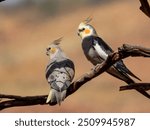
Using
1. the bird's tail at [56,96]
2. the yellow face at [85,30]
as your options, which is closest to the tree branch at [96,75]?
the bird's tail at [56,96]

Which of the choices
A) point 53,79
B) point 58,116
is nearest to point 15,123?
point 58,116

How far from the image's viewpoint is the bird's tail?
1.35m

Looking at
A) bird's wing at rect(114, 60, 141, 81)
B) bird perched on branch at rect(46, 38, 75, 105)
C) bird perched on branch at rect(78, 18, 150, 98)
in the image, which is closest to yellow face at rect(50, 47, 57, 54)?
bird perched on branch at rect(46, 38, 75, 105)

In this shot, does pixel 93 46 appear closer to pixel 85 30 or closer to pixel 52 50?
→ pixel 85 30

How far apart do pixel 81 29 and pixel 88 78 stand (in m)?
0.47

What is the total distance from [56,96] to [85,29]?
0.37 meters

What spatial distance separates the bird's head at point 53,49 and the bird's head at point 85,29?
11 centimetres

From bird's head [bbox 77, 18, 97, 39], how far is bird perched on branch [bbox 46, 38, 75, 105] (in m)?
0.11

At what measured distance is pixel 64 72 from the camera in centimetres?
142

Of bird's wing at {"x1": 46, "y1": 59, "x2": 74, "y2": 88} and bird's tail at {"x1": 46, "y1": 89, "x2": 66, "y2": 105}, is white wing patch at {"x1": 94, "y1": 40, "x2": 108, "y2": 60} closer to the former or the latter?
bird's wing at {"x1": 46, "y1": 59, "x2": 74, "y2": 88}

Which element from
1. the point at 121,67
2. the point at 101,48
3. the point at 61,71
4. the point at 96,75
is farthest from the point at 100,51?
the point at 96,75

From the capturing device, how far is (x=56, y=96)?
138 centimetres

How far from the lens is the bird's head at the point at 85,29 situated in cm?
164

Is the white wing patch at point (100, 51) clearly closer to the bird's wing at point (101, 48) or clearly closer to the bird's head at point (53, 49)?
the bird's wing at point (101, 48)
